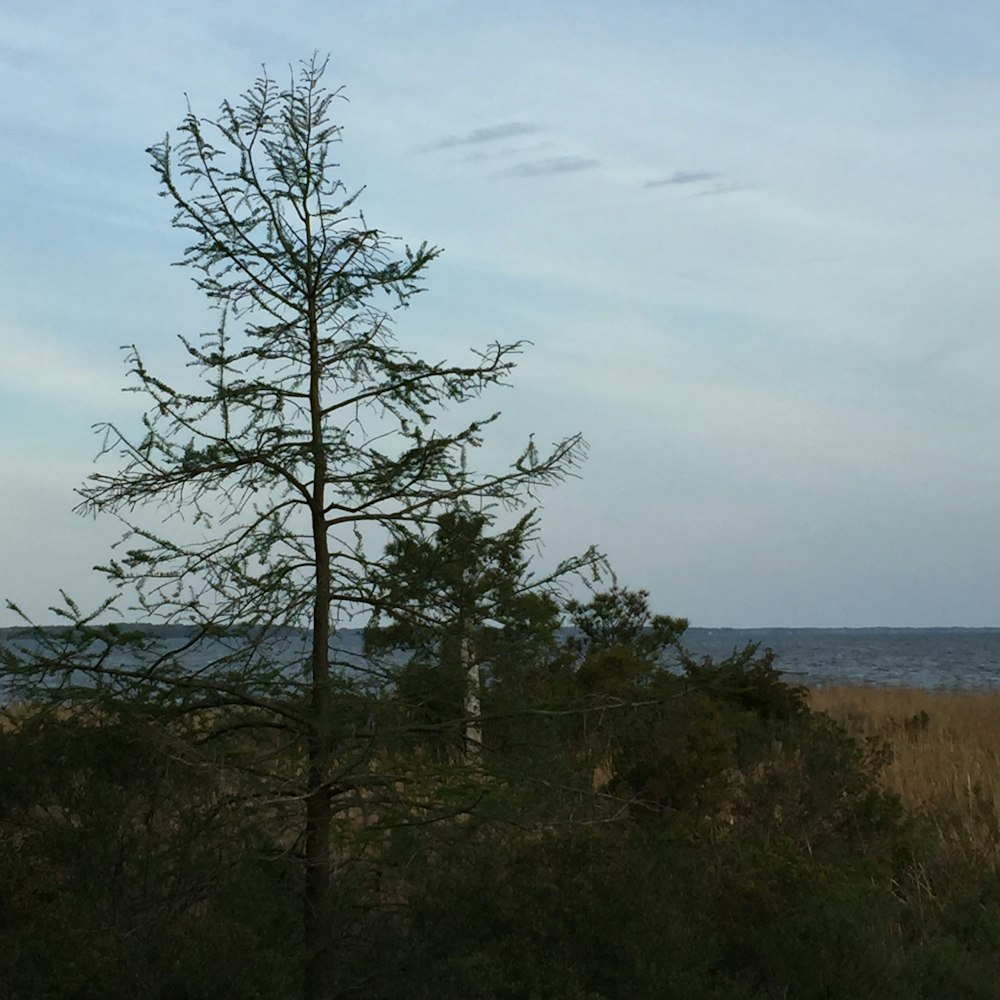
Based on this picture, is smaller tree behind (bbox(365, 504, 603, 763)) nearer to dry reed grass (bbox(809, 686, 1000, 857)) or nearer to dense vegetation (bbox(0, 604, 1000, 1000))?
dense vegetation (bbox(0, 604, 1000, 1000))

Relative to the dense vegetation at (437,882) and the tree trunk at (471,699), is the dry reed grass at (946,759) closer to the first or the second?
the dense vegetation at (437,882)

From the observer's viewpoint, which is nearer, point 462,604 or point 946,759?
point 462,604

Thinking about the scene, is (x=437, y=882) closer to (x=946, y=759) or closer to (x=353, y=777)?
(x=353, y=777)

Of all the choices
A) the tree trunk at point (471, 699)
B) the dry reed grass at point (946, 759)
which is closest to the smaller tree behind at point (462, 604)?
the tree trunk at point (471, 699)

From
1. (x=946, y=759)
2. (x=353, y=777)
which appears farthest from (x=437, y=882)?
(x=946, y=759)

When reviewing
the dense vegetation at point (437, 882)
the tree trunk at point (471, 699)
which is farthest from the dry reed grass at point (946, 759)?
the tree trunk at point (471, 699)

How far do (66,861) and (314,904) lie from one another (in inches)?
43.9

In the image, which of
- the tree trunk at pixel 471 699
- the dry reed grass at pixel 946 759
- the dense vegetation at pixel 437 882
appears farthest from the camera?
the dry reed grass at pixel 946 759

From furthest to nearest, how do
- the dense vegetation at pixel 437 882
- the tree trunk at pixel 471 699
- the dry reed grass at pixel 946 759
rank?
the dry reed grass at pixel 946 759, the tree trunk at pixel 471 699, the dense vegetation at pixel 437 882

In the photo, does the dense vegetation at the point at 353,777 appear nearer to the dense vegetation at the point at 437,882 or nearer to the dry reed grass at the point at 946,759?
the dense vegetation at the point at 437,882

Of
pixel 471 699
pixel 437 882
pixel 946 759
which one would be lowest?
pixel 946 759

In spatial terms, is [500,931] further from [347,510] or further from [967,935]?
[967,935]

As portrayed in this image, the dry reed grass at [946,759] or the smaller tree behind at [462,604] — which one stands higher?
the smaller tree behind at [462,604]

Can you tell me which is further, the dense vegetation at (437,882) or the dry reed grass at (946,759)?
the dry reed grass at (946,759)
